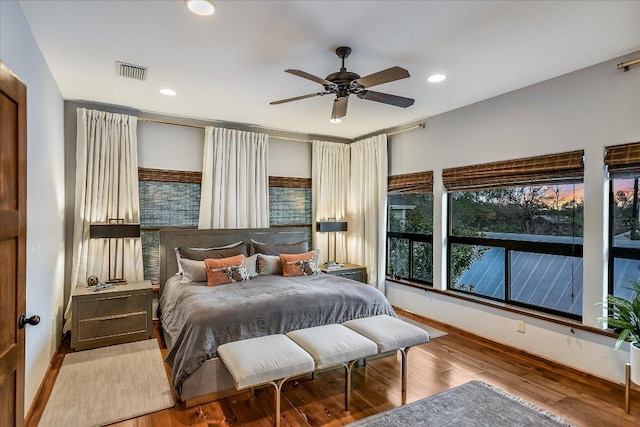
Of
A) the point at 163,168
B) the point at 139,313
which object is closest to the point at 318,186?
the point at 163,168

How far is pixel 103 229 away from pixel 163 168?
1130mm

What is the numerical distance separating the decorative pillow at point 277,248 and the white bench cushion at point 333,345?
193 centimetres

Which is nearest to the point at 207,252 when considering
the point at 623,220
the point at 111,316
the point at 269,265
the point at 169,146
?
the point at 269,265

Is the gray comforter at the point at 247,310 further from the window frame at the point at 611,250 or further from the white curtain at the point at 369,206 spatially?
the window frame at the point at 611,250

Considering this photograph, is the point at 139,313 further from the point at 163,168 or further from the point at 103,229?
the point at 163,168

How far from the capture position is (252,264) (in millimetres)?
4297

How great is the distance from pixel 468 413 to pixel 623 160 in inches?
94.3

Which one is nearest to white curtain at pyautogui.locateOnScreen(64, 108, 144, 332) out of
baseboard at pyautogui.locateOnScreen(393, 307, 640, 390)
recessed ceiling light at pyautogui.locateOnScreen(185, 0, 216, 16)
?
recessed ceiling light at pyautogui.locateOnScreen(185, 0, 216, 16)

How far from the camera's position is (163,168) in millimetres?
4566

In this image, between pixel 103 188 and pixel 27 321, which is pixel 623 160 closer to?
pixel 27 321

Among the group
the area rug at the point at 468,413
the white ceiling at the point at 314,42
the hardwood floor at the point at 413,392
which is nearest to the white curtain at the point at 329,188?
the white ceiling at the point at 314,42

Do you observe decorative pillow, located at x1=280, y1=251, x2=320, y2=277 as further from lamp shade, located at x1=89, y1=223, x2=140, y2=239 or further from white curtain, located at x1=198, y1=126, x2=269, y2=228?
lamp shade, located at x1=89, y1=223, x2=140, y2=239

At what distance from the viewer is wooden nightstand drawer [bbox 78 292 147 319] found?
3.55 m

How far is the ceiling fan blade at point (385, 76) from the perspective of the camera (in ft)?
7.79
